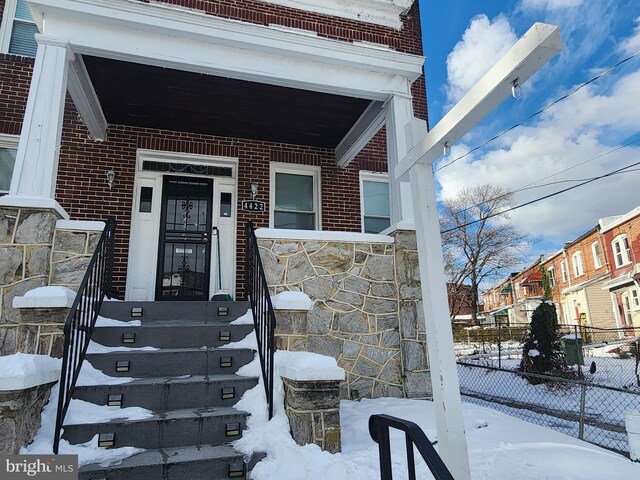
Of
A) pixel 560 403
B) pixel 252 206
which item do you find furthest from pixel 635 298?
pixel 252 206

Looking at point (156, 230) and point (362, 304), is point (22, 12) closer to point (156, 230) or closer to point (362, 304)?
point (156, 230)

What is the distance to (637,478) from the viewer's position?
2.65m

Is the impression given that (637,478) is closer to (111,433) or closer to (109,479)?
(109,479)

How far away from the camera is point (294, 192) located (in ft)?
23.3

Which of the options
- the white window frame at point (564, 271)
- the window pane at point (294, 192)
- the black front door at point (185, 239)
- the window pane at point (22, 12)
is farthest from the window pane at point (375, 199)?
the white window frame at point (564, 271)

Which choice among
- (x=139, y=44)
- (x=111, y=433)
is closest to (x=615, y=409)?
(x=111, y=433)

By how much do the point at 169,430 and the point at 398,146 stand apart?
404 centimetres

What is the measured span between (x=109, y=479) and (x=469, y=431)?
2702mm

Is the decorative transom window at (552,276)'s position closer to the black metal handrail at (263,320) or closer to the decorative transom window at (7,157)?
the black metal handrail at (263,320)

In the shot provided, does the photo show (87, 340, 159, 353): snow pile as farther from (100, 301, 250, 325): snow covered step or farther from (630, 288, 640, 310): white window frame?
(630, 288, 640, 310): white window frame

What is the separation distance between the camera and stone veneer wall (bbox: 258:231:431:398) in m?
4.89

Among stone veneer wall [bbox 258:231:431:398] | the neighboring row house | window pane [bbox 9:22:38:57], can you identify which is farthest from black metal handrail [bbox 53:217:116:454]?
the neighboring row house

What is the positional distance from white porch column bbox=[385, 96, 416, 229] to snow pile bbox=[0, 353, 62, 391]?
3852 millimetres

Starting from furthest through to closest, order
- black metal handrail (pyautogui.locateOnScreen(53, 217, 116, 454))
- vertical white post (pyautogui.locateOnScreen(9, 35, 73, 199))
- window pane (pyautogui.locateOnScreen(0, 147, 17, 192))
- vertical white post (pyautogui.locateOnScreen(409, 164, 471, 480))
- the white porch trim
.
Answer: window pane (pyautogui.locateOnScreen(0, 147, 17, 192))
the white porch trim
vertical white post (pyautogui.locateOnScreen(9, 35, 73, 199))
black metal handrail (pyautogui.locateOnScreen(53, 217, 116, 454))
vertical white post (pyautogui.locateOnScreen(409, 164, 471, 480))
